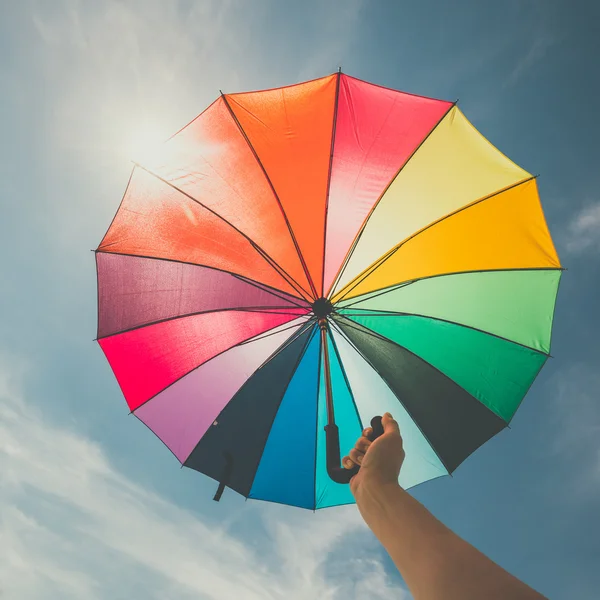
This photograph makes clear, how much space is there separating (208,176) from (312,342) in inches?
73.6

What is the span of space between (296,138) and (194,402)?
260 cm

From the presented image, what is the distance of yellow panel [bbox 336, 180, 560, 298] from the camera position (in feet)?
11.1

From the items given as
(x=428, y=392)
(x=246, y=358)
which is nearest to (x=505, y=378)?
(x=428, y=392)

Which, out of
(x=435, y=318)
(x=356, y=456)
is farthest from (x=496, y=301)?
(x=356, y=456)

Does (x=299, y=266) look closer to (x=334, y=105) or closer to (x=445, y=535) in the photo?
(x=334, y=105)

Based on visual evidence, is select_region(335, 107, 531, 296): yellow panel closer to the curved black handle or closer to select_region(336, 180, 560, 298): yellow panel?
select_region(336, 180, 560, 298): yellow panel

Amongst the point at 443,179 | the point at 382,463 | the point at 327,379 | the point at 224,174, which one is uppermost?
the point at 443,179

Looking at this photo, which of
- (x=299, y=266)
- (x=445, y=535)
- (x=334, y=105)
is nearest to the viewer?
(x=445, y=535)

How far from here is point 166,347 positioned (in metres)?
3.63

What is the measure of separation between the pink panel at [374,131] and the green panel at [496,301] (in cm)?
103

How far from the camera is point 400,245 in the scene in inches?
135

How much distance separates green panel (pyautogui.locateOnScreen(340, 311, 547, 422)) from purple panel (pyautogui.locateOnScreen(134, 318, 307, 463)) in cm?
172

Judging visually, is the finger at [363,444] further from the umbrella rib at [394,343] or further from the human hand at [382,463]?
the umbrella rib at [394,343]

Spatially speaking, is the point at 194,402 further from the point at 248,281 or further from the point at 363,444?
the point at 363,444
